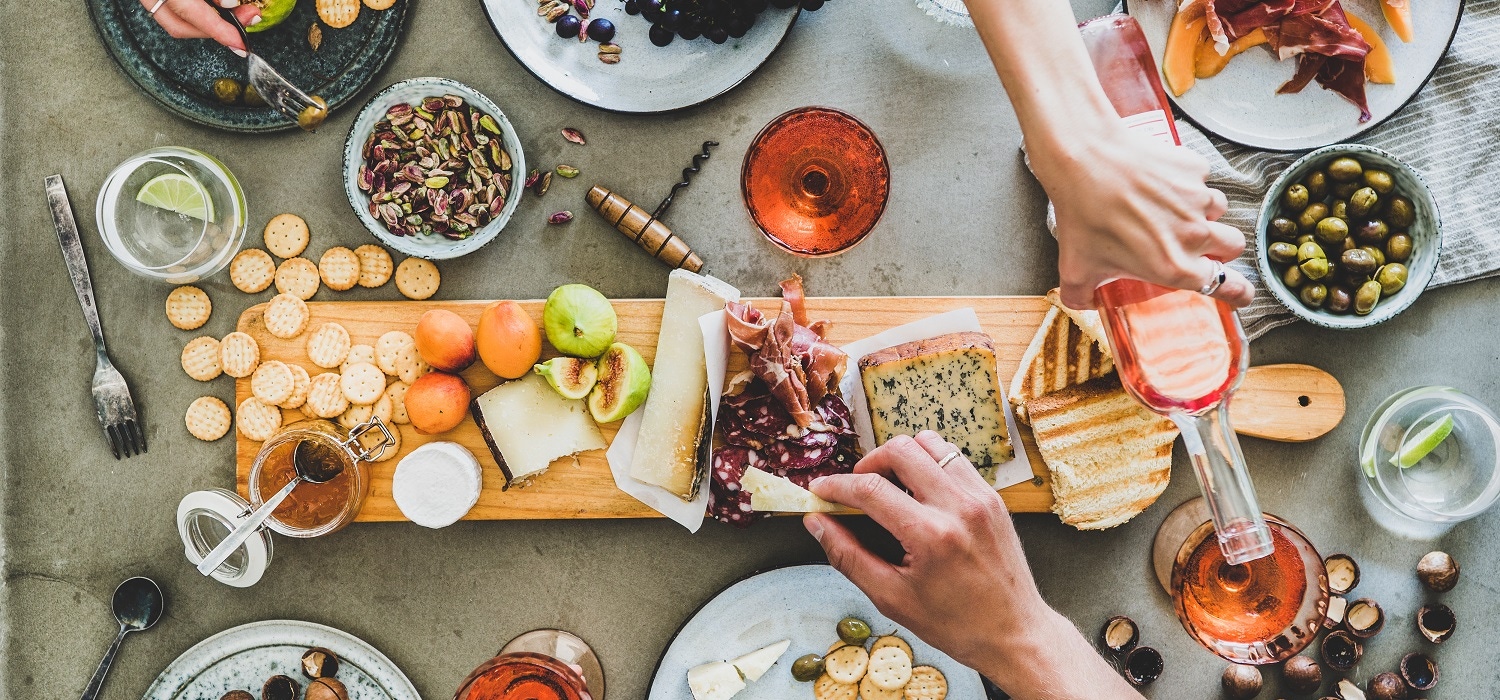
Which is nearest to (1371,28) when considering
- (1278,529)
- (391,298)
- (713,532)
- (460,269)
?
(1278,529)

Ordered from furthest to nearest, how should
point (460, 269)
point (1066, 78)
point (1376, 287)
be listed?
point (460, 269) → point (1376, 287) → point (1066, 78)

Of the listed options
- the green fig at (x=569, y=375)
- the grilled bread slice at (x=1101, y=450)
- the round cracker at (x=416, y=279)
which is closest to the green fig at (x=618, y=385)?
the green fig at (x=569, y=375)

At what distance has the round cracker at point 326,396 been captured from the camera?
61.0 inches

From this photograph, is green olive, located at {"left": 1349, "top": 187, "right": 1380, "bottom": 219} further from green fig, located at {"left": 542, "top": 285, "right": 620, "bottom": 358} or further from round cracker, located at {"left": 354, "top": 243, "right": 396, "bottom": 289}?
round cracker, located at {"left": 354, "top": 243, "right": 396, "bottom": 289}

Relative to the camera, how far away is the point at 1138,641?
1.66 metres

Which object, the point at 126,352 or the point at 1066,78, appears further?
the point at 126,352

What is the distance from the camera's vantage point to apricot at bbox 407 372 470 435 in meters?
1.49

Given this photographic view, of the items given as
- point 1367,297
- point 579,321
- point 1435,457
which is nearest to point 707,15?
point 579,321

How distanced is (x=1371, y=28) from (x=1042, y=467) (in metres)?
0.97

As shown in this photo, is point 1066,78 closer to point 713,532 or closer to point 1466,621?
point 713,532

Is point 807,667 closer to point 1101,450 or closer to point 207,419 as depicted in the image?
point 1101,450

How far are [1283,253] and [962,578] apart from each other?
2.69ft

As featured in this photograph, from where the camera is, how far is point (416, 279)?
159cm

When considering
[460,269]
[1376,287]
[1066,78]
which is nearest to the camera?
[1066,78]
